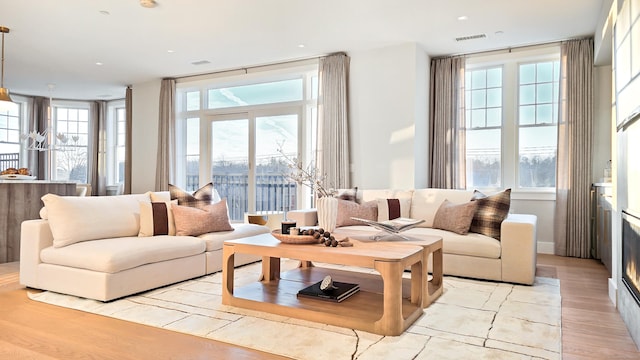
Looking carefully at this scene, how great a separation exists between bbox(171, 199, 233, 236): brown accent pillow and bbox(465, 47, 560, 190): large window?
3464 millimetres

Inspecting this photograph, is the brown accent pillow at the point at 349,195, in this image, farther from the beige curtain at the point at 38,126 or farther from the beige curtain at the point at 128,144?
the beige curtain at the point at 38,126

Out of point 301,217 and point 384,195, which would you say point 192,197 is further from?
point 384,195

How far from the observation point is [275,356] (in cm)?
222

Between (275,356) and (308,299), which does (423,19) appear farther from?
(275,356)

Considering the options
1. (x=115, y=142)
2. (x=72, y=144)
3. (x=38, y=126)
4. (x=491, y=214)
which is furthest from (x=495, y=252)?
(x=38, y=126)

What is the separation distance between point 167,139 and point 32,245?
4185 mm

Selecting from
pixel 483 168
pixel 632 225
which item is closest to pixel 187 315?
pixel 632 225

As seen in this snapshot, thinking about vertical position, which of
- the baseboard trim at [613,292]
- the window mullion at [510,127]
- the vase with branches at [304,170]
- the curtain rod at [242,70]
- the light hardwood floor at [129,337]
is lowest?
the light hardwood floor at [129,337]

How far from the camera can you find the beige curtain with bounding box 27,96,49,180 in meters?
8.98

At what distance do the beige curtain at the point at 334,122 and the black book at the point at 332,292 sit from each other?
2.80 meters

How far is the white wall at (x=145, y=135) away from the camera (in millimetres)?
7695

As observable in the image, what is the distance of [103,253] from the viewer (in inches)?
124

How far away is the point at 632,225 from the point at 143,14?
15.3ft

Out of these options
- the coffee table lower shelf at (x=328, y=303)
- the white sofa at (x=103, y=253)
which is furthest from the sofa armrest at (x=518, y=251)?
the white sofa at (x=103, y=253)
